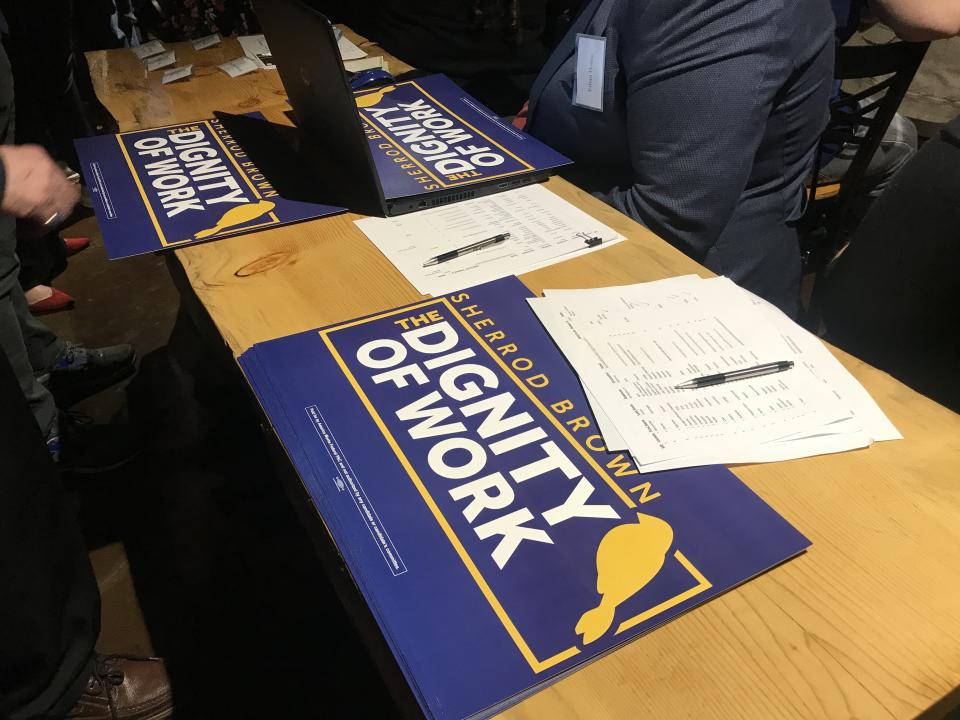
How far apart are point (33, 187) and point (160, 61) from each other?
834 mm

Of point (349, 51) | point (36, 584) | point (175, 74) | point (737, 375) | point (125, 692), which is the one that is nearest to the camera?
point (737, 375)

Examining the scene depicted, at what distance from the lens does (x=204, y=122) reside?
1.30 m

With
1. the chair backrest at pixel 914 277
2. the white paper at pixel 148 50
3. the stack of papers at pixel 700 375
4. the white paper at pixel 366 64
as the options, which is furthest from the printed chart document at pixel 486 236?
the white paper at pixel 148 50

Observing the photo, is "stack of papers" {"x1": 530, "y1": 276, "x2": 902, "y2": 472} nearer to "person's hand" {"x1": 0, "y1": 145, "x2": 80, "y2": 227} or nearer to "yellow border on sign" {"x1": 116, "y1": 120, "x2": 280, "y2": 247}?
"yellow border on sign" {"x1": 116, "y1": 120, "x2": 280, "y2": 247}

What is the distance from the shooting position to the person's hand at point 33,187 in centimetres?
93

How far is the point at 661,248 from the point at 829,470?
0.43 m

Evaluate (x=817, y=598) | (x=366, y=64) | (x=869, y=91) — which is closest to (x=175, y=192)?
(x=366, y=64)

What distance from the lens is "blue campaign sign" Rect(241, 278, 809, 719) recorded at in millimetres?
485

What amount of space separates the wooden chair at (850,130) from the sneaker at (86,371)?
6.09ft

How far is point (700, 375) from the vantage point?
71 cm

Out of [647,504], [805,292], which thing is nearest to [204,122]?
[647,504]

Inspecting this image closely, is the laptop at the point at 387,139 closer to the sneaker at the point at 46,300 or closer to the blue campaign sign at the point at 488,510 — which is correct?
the blue campaign sign at the point at 488,510

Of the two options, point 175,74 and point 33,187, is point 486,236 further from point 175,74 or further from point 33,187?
point 175,74

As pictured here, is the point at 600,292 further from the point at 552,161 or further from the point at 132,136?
the point at 132,136
